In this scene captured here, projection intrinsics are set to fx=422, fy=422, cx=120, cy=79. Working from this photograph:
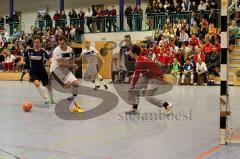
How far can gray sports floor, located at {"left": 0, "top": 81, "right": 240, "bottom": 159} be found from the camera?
262 inches

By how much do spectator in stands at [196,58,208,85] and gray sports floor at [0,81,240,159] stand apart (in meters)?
8.31

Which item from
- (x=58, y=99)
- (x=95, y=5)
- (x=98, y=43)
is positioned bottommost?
(x=58, y=99)

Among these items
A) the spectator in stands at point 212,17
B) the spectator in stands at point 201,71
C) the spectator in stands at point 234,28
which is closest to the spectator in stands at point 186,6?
the spectator in stands at point 212,17

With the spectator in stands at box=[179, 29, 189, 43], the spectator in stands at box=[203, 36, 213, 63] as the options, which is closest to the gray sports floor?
the spectator in stands at box=[203, 36, 213, 63]

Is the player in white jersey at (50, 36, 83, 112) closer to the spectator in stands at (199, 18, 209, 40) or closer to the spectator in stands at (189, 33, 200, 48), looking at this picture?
the spectator in stands at (189, 33, 200, 48)

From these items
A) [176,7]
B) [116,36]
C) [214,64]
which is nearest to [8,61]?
[116,36]

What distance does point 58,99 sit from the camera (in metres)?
14.7

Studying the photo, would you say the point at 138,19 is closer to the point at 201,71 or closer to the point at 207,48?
the point at 207,48

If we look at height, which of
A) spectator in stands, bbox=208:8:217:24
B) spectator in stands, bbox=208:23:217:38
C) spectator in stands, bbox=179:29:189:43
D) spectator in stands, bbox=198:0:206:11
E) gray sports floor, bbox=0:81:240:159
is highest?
spectator in stands, bbox=198:0:206:11

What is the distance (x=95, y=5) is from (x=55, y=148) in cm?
3000

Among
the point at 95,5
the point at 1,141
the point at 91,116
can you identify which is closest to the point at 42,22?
the point at 95,5

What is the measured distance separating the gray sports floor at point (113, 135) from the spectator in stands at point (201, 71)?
8311mm

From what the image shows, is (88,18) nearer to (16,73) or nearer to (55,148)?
(16,73)

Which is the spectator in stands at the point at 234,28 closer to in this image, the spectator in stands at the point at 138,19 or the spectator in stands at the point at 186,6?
the spectator in stands at the point at 186,6
